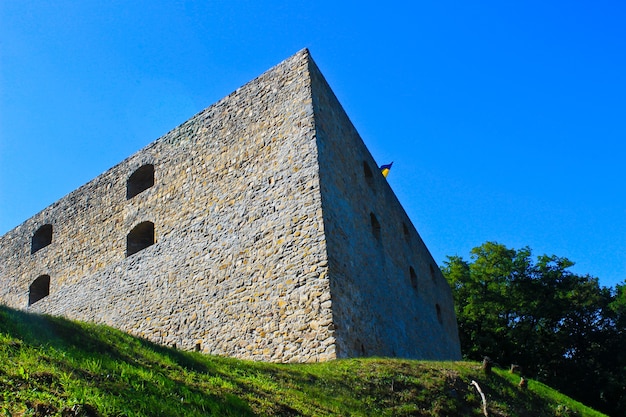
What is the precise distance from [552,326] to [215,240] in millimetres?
17659

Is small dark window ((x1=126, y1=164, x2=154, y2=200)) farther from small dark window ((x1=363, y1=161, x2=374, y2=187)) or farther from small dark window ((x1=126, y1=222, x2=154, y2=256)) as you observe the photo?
small dark window ((x1=363, y1=161, x2=374, y2=187))

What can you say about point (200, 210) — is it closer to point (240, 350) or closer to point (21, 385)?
point (240, 350)

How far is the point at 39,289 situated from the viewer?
619 inches

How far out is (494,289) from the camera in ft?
80.7

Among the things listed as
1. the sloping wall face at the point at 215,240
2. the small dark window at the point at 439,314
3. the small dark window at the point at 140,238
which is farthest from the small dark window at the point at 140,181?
the small dark window at the point at 439,314

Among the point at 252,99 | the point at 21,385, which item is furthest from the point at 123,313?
the point at 21,385

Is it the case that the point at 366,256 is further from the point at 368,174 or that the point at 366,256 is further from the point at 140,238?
the point at 140,238

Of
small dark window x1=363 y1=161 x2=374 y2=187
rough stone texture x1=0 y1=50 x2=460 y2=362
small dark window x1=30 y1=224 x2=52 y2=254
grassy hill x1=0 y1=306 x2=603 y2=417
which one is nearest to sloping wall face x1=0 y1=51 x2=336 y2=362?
rough stone texture x1=0 y1=50 x2=460 y2=362

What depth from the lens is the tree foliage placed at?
2244 centimetres

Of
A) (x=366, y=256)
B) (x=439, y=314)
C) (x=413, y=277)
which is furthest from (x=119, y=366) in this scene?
(x=439, y=314)

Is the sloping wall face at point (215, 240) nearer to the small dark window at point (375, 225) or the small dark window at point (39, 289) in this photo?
the small dark window at point (39, 289)

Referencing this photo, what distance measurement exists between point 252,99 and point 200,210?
102 inches

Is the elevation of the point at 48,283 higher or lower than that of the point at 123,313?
higher

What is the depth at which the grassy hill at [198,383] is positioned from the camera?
14.4 feet
